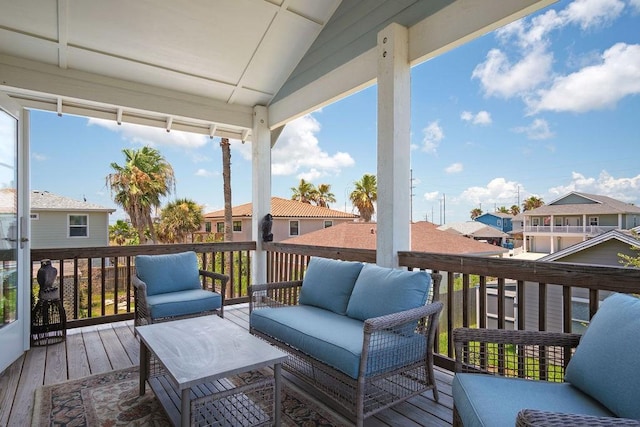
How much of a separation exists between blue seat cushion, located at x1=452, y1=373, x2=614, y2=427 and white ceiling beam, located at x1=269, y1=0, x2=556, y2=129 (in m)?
2.20

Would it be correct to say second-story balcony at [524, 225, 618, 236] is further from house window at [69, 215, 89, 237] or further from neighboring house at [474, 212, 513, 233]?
house window at [69, 215, 89, 237]

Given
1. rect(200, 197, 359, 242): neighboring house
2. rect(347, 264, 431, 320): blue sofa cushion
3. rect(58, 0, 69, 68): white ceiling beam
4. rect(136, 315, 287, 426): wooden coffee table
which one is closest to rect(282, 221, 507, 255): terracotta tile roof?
rect(347, 264, 431, 320): blue sofa cushion

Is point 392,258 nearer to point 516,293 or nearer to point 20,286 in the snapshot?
point 516,293

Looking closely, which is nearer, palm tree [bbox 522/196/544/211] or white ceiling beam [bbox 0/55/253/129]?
palm tree [bbox 522/196/544/211]

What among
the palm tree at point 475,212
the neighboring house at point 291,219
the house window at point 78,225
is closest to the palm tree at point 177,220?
the neighboring house at point 291,219

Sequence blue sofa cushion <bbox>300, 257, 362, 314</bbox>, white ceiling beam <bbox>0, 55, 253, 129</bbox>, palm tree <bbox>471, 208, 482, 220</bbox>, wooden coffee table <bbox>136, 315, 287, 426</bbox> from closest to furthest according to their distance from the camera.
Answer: wooden coffee table <bbox>136, 315, 287, 426</bbox> → blue sofa cushion <bbox>300, 257, 362, 314</bbox> → palm tree <bbox>471, 208, 482, 220</bbox> → white ceiling beam <bbox>0, 55, 253, 129</bbox>

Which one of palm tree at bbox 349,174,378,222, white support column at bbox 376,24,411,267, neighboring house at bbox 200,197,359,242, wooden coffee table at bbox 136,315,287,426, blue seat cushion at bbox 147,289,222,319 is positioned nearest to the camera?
wooden coffee table at bbox 136,315,287,426

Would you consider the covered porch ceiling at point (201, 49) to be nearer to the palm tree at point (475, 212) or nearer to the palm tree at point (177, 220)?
the palm tree at point (475, 212)

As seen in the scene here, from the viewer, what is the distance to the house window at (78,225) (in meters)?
10.7

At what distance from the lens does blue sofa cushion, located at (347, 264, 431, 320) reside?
234 cm

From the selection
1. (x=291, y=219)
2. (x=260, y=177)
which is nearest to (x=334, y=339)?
(x=260, y=177)

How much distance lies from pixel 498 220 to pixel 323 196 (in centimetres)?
1635

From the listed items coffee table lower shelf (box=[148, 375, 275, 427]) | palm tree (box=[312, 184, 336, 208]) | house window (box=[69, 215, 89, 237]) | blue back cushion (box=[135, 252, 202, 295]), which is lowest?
coffee table lower shelf (box=[148, 375, 275, 427])

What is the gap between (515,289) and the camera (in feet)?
8.09
